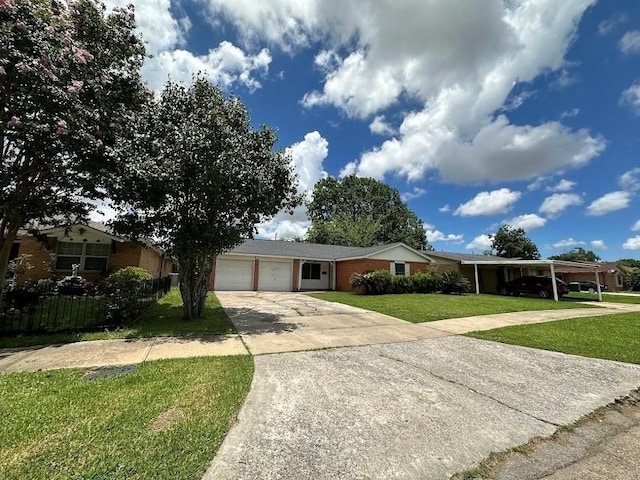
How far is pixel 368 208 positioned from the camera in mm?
47531

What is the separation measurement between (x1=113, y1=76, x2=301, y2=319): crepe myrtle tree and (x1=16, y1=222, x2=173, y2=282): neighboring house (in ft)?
17.0

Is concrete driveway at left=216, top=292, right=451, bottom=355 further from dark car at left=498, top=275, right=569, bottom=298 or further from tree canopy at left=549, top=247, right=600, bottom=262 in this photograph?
tree canopy at left=549, top=247, right=600, bottom=262

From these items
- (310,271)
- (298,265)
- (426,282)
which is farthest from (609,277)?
(298,265)

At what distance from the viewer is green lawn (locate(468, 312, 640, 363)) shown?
261 inches

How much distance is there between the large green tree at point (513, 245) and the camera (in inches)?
1570

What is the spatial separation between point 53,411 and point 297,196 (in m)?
8.42

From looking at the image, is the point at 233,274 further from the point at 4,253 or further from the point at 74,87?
the point at 74,87

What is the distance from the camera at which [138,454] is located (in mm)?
2627

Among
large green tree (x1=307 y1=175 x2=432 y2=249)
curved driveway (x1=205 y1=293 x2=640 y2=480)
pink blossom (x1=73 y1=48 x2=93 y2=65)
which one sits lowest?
curved driveway (x1=205 y1=293 x2=640 y2=480)

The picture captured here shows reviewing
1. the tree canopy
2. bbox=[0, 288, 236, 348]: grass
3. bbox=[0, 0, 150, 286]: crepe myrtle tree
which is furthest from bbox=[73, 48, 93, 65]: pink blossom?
the tree canopy

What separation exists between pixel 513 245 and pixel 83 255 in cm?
4483

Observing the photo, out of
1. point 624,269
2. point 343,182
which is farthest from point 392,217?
point 624,269

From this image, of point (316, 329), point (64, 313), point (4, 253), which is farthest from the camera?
point (64, 313)

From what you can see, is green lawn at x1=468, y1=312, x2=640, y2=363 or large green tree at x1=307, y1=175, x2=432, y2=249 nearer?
green lawn at x1=468, y1=312, x2=640, y2=363
